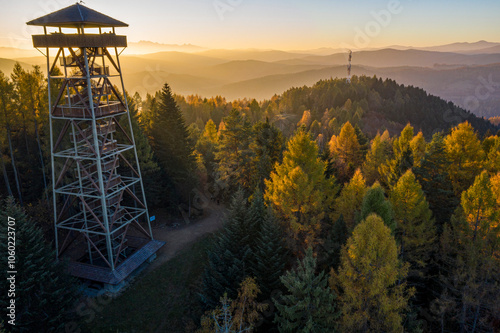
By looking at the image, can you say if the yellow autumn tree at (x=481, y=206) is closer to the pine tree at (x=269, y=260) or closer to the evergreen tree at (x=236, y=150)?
the pine tree at (x=269, y=260)

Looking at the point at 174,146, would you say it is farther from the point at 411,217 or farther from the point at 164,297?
the point at 411,217

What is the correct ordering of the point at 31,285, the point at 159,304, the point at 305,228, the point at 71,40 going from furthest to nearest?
the point at 159,304, the point at 305,228, the point at 71,40, the point at 31,285

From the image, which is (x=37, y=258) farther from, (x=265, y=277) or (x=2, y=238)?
(x=265, y=277)

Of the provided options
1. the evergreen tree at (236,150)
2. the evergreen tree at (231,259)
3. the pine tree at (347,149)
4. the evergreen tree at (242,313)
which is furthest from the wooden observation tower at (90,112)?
the pine tree at (347,149)

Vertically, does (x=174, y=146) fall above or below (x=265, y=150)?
above

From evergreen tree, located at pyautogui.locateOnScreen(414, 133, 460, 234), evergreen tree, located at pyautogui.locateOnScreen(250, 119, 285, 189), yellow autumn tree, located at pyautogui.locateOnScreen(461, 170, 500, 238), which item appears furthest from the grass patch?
evergreen tree, located at pyautogui.locateOnScreen(414, 133, 460, 234)

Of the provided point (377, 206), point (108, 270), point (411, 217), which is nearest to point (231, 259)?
point (108, 270)
